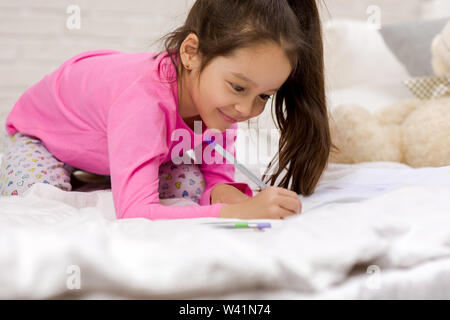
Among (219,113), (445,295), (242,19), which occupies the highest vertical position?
(242,19)

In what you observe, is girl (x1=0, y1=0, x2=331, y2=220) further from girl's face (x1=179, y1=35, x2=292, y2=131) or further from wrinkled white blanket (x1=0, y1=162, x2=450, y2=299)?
wrinkled white blanket (x1=0, y1=162, x2=450, y2=299)

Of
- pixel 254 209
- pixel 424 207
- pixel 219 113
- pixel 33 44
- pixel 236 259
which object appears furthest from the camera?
pixel 33 44

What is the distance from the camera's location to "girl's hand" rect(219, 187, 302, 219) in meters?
0.70

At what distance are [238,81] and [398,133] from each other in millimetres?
486

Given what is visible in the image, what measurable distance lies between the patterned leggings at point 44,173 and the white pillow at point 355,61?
767 mm

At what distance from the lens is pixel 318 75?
92 cm

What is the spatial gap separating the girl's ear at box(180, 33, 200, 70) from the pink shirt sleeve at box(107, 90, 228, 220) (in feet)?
0.34

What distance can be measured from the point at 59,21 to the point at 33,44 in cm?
12

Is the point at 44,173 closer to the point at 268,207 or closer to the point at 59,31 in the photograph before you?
the point at 268,207

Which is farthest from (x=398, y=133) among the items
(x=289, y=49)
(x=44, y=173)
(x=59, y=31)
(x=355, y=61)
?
(x=59, y=31)

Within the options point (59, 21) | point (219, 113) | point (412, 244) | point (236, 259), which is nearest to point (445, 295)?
point (412, 244)

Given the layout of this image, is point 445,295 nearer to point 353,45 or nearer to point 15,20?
point 353,45

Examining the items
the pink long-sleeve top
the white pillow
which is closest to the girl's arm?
the pink long-sleeve top

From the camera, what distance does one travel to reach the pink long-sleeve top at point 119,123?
75cm
